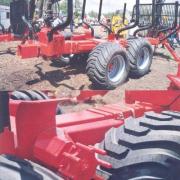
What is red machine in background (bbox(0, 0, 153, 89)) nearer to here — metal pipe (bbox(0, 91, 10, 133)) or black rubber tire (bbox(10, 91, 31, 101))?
black rubber tire (bbox(10, 91, 31, 101))

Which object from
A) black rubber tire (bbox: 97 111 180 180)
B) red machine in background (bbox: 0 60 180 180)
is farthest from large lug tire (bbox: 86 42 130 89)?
black rubber tire (bbox: 97 111 180 180)


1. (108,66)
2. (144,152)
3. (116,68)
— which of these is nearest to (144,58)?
(116,68)

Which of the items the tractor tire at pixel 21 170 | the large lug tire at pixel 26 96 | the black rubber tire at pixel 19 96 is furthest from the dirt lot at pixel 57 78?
the tractor tire at pixel 21 170

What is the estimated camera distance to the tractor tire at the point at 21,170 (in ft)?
5.04

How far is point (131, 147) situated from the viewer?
1.90 m

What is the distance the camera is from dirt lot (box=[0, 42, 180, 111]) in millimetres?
6868

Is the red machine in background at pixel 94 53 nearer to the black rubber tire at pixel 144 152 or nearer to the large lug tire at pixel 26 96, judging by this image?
the large lug tire at pixel 26 96

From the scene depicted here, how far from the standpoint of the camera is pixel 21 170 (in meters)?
1.57

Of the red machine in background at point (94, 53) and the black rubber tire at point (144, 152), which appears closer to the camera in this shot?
the black rubber tire at point (144, 152)

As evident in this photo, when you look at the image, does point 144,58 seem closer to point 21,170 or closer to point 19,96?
point 19,96

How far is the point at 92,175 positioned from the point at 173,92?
1127mm

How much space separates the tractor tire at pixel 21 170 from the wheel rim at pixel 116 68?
555cm

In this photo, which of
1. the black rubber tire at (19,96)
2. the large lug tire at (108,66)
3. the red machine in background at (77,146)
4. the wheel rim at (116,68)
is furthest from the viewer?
the wheel rim at (116,68)

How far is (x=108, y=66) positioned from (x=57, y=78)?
1.23 m
